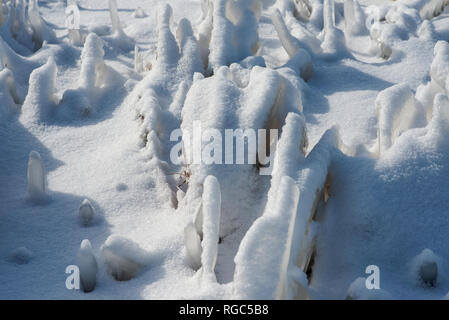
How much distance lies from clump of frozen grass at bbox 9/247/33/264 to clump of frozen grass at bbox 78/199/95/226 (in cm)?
30

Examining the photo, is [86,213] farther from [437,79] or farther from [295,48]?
[295,48]

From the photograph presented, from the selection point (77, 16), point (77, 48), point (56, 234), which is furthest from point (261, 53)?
point (56, 234)

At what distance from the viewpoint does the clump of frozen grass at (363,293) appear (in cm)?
177

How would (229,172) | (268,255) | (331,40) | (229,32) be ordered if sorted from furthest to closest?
1. (331,40)
2. (229,32)
3. (229,172)
4. (268,255)

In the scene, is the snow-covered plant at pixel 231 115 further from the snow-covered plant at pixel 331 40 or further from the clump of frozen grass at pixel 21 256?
the snow-covered plant at pixel 331 40

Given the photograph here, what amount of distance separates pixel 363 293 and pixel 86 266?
1.04 meters

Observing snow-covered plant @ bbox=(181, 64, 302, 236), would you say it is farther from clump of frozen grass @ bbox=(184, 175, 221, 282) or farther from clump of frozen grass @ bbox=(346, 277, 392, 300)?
clump of frozen grass @ bbox=(346, 277, 392, 300)

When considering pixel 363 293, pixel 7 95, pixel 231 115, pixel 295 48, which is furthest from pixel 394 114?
pixel 7 95

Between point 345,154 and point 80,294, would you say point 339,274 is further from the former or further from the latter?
point 80,294

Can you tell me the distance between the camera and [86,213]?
2490 millimetres

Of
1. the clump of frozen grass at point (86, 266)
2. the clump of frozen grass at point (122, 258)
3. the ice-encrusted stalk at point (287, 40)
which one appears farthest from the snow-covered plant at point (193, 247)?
the ice-encrusted stalk at point (287, 40)

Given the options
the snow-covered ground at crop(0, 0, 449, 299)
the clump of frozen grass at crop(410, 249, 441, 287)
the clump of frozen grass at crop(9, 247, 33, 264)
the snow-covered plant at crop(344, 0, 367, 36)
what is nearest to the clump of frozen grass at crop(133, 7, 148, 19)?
the snow-covered ground at crop(0, 0, 449, 299)

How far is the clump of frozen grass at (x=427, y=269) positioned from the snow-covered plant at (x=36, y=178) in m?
1.78

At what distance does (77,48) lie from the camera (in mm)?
4367
